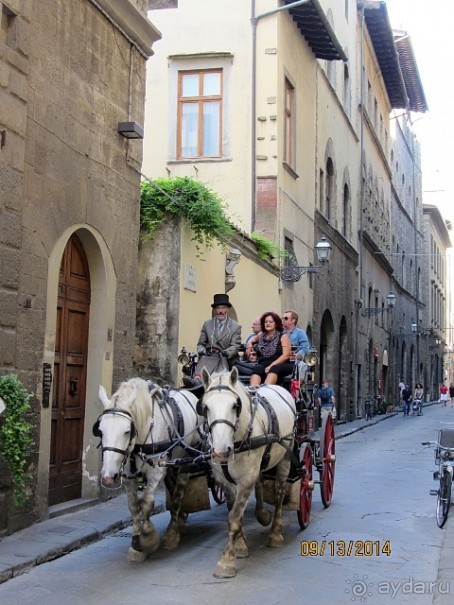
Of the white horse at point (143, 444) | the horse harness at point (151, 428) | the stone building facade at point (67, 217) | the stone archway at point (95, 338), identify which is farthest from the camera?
the stone archway at point (95, 338)

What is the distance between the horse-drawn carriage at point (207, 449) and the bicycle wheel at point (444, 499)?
58.3 inches

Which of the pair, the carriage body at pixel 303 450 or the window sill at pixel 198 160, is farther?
the window sill at pixel 198 160

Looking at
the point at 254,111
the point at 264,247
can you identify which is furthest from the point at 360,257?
the point at 264,247

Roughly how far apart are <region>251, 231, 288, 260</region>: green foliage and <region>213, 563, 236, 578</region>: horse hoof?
10467mm

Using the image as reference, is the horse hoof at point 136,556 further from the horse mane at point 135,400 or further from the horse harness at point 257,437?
the horse mane at point 135,400

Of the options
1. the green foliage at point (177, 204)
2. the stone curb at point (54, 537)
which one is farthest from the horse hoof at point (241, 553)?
the green foliage at point (177, 204)

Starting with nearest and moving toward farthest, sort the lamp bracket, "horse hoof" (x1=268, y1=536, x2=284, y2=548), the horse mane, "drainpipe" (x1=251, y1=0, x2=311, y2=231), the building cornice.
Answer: the horse mane, "horse hoof" (x1=268, y1=536, x2=284, y2=548), the building cornice, "drainpipe" (x1=251, y1=0, x2=311, y2=231), the lamp bracket

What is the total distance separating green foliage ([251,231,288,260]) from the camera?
16906mm

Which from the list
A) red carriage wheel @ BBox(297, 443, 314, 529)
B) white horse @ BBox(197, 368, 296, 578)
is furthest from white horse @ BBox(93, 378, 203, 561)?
red carriage wheel @ BBox(297, 443, 314, 529)

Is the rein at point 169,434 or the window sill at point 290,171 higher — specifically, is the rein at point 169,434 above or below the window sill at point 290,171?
below

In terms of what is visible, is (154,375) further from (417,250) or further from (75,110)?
(417,250)

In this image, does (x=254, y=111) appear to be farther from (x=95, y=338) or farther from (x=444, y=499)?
(x=444, y=499)

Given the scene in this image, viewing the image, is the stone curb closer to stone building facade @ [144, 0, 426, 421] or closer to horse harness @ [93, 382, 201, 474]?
horse harness @ [93, 382, 201, 474]

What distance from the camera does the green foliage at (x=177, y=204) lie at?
484 inches
